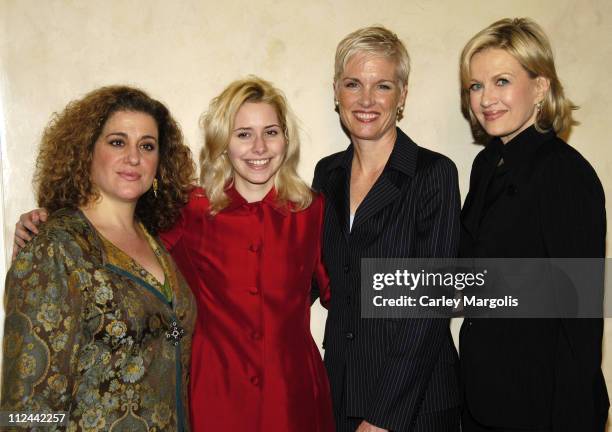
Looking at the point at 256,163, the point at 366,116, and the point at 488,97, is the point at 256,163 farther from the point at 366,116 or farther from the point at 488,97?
the point at 488,97

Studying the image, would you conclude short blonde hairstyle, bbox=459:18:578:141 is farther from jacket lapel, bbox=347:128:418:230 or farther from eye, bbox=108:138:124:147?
eye, bbox=108:138:124:147

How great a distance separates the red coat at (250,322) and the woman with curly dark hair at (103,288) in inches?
6.0

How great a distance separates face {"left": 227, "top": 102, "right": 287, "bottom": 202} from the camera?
7.37 feet

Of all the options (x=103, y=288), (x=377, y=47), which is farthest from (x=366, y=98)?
(x=103, y=288)

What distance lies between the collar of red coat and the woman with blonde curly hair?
68 centimetres

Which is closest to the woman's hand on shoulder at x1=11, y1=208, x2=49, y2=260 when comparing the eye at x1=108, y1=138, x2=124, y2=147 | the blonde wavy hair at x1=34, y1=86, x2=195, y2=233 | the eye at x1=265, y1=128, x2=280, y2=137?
the blonde wavy hair at x1=34, y1=86, x2=195, y2=233

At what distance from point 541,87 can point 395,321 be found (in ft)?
3.20

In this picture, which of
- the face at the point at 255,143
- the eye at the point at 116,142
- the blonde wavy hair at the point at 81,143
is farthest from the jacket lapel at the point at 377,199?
the eye at the point at 116,142

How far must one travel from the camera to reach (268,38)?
8.90 feet

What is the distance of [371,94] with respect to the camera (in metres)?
2.29

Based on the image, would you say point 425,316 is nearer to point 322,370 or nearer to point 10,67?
point 322,370

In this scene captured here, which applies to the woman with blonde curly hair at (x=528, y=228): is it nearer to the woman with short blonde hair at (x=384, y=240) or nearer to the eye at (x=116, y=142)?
the woman with short blonde hair at (x=384, y=240)

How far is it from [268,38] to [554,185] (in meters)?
1.43

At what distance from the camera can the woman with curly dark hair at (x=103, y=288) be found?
1.60 m
